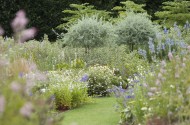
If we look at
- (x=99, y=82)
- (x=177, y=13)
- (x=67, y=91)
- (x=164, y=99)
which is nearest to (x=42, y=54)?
(x=99, y=82)

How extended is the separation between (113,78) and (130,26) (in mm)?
3050

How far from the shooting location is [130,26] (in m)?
11.3

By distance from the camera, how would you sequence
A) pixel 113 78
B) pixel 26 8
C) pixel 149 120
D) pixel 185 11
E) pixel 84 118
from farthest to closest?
pixel 26 8, pixel 185 11, pixel 113 78, pixel 84 118, pixel 149 120

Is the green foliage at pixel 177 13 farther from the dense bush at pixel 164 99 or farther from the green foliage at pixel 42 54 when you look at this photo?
the dense bush at pixel 164 99

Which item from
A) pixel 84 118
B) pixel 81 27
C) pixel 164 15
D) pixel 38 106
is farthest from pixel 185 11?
pixel 38 106

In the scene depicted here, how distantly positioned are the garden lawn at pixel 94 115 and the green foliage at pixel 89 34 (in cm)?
365

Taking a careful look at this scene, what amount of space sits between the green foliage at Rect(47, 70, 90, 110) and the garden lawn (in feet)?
0.50

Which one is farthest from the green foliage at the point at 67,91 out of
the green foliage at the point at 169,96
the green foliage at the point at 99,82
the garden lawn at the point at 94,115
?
the green foliage at the point at 169,96

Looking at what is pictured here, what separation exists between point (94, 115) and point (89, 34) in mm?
4773

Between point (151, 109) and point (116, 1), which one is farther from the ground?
point (116, 1)

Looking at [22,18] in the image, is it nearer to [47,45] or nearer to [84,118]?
[84,118]

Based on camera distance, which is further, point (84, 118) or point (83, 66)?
point (83, 66)

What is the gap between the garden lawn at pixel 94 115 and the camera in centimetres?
601

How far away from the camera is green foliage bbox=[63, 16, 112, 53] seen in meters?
11.0
